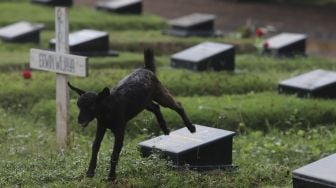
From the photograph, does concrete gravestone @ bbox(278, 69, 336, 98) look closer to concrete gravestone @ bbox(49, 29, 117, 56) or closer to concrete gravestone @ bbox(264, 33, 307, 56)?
concrete gravestone @ bbox(264, 33, 307, 56)

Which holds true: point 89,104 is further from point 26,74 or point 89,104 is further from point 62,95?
point 26,74

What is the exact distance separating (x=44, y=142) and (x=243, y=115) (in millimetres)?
2307

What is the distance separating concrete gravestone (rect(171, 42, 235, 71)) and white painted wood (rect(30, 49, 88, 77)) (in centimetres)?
380

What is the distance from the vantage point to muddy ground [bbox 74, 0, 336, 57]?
1747 cm

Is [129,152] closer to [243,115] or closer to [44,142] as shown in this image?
[44,142]

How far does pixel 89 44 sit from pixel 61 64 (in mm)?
4530

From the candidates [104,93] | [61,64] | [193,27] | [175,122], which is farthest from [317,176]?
[193,27]

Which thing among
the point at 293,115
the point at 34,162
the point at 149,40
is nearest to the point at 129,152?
the point at 34,162

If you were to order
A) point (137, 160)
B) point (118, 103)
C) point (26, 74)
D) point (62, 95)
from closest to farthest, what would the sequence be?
point (118, 103), point (137, 160), point (62, 95), point (26, 74)

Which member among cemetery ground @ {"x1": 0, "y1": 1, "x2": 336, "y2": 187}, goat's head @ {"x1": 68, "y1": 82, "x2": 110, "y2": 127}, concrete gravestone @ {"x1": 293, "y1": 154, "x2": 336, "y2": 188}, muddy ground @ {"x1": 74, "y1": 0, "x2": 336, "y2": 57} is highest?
goat's head @ {"x1": 68, "y1": 82, "x2": 110, "y2": 127}

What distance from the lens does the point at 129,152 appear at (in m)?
6.25

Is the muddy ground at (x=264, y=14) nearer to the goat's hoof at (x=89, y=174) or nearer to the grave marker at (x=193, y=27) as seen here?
the grave marker at (x=193, y=27)

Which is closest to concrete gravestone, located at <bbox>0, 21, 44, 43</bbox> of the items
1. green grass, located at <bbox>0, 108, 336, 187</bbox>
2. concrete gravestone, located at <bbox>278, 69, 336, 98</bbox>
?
green grass, located at <bbox>0, 108, 336, 187</bbox>

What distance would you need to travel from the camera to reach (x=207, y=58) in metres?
10.7
